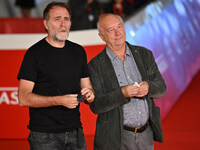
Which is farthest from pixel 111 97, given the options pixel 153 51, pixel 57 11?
pixel 153 51

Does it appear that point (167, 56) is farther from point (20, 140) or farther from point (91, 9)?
point (20, 140)

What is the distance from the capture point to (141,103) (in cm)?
264

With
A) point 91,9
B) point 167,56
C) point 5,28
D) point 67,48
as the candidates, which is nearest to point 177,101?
point 167,56

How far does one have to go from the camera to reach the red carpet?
4.31 m

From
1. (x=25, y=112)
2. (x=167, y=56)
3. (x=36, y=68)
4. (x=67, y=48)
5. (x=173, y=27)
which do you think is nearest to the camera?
(x=36, y=68)

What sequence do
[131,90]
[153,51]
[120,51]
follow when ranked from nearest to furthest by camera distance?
[131,90]
[120,51]
[153,51]

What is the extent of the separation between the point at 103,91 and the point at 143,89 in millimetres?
312

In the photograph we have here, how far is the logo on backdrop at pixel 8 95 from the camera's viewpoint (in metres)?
Result: 4.39

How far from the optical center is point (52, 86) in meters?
2.32

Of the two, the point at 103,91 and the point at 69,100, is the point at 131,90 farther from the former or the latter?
the point at 69,100

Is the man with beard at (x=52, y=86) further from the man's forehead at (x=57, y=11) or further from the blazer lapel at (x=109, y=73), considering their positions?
the blazer lapel at (x=109, y=73)

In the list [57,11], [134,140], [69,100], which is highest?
[57,11]

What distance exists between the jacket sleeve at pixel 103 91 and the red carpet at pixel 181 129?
1.81 m

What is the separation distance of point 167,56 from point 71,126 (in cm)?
336
